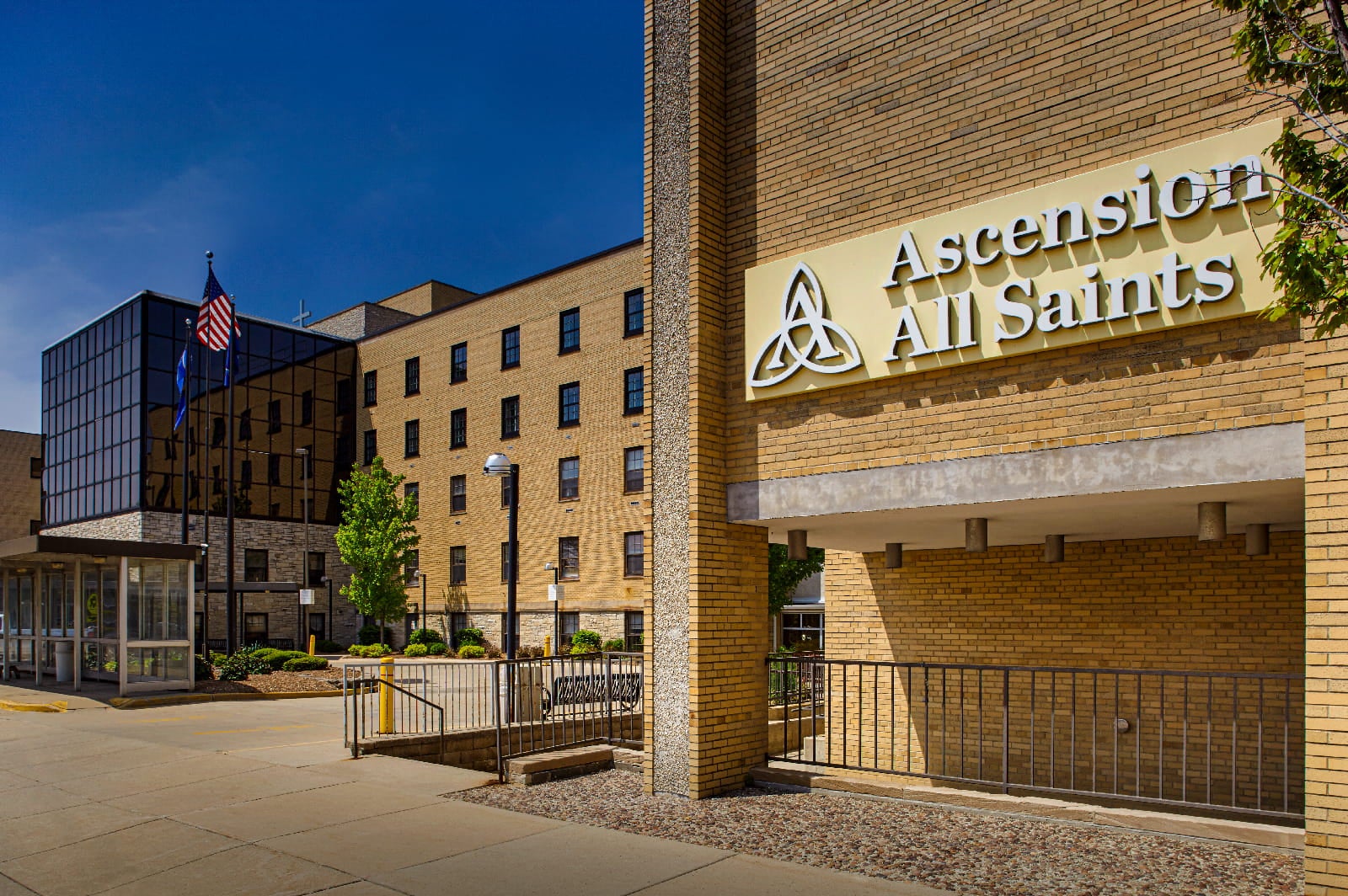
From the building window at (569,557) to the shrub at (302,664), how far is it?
44.1 feet

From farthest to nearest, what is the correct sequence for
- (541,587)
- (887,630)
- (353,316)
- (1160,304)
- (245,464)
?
(353,316) → (245,464) → (541,587) → (887,630) → (1160,304)

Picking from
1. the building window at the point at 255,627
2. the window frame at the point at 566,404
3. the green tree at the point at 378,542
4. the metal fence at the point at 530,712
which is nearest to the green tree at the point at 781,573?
the window frame at the point at 566,404

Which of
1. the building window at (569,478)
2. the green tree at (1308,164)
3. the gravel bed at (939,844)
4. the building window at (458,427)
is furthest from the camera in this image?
the building window at (458,427)

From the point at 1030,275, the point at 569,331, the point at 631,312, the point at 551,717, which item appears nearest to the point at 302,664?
the point at 551,717

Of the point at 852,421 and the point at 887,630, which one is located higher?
the point at 852,421

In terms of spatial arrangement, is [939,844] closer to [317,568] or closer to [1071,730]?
[1071,730]

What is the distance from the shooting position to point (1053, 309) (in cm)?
798

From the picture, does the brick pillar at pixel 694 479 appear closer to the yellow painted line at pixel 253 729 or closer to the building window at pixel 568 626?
the yellow painted line at pixel 253 729

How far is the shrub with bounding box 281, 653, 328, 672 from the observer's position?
90.0ft

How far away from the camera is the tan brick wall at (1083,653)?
10.4 m

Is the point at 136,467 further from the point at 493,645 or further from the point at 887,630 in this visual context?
the point at 887,630

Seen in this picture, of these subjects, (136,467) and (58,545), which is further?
(136,467)

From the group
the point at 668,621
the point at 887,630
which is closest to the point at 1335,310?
the point at 668,621

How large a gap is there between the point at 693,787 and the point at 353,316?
54.8 meters
